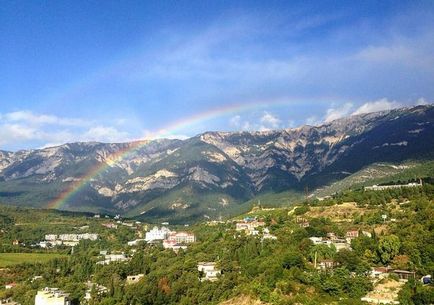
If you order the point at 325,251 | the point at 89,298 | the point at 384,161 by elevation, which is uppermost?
the point at 384,161

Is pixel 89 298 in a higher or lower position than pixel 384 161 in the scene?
lower

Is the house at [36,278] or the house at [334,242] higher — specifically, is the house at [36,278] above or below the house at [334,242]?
below

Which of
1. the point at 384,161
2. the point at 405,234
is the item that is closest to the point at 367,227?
the point at 405,234

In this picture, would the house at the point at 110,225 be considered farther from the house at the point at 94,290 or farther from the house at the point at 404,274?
the house at the point at 404,274

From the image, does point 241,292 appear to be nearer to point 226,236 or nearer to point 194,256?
point 194,256

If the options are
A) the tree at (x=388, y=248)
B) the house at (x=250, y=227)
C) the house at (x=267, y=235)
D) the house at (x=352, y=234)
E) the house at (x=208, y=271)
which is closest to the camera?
the tree at (x=388, y=248)

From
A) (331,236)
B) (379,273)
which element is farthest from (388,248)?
(331,236)

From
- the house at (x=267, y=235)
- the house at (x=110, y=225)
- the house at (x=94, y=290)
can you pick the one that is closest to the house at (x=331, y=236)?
the house at (x=267, y=235)
